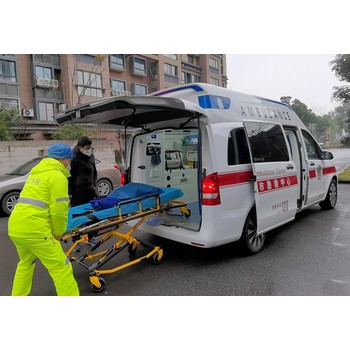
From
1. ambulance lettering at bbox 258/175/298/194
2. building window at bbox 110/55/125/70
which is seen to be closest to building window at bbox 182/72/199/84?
building window at bbox 110/55/125/70

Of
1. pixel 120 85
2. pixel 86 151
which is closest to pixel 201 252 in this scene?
pixel 86 151

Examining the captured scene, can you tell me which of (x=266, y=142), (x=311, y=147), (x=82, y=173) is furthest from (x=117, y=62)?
(x=266, y=142)

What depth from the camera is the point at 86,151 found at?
13.8 feet

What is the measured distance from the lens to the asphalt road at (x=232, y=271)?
119 inches

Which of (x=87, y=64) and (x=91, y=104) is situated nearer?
(x=91, y=104)

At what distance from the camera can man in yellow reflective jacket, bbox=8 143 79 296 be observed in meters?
2.51

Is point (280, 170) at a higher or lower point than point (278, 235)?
higher

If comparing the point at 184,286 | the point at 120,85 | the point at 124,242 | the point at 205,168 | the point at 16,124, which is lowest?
the point at 184,286

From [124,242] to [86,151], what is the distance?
1.49m

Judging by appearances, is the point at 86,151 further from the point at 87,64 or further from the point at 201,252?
the point at 87,64

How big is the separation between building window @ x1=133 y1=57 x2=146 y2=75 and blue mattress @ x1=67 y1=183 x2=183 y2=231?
2842 cm

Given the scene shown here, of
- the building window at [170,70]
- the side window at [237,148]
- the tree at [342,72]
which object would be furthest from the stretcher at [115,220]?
the building window at [170,70]

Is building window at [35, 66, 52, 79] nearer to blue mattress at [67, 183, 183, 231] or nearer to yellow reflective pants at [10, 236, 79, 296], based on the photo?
blue mattress at [67, 183, 183, 231]

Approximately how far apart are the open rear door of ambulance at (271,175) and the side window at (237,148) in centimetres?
7
